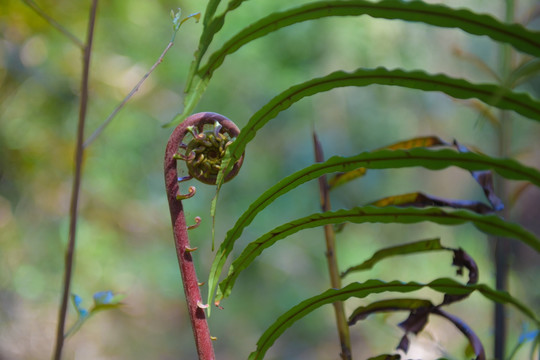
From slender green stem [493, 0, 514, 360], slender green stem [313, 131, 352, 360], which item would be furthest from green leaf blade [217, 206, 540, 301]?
slender green stem [493, 0, 514, 360]

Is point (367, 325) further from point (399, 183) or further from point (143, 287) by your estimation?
point (143, 287)

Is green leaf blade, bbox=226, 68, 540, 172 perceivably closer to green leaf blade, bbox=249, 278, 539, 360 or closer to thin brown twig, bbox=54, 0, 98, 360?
green leaf blade, bbox=249, 278, 539, 360

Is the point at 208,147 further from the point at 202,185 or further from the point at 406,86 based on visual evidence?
the point at 202,185

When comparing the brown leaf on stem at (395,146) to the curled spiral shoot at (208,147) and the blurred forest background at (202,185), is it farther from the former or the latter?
the blurred forest background at (202,185)

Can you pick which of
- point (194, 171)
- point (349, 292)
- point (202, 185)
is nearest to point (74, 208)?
point (194, 171)

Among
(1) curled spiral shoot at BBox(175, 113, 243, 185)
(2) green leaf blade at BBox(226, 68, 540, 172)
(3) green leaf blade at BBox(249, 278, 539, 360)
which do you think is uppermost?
(1) curled spiral shoot at BBox(175, 113, 243, 185)
